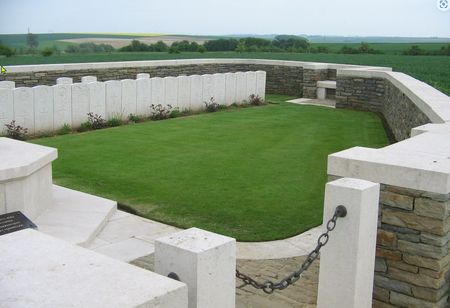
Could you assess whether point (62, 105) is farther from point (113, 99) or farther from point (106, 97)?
point (113, 99)

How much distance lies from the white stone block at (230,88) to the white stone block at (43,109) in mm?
5519

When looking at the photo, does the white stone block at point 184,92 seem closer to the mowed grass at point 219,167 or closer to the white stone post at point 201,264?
the mowed grass at point 219,167

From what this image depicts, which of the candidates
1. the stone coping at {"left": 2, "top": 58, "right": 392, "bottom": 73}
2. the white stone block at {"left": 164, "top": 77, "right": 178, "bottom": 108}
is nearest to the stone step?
the white stone block at {"left": 164, "top": 77, "right": 178, "bottom": 108}

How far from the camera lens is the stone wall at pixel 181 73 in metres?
12.8

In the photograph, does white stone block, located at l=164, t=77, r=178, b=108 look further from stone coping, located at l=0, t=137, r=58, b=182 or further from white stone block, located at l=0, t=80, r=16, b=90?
stone coping, located at l=0, t=137, r=58, b=182

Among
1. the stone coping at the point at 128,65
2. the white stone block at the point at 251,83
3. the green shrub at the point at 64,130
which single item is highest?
the stone coping at the point at 128,65

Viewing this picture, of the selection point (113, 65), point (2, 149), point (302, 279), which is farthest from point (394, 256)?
point (113, 65)

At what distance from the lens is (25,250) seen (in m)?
2.50

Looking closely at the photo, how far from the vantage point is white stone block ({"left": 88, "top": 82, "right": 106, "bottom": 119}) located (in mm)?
11148

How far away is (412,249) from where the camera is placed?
3.71 metres

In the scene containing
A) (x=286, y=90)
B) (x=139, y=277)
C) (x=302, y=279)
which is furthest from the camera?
(x=286, y=90)

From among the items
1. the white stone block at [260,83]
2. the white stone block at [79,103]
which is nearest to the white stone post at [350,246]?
the white stone block at [79,103]

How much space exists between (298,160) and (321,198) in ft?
6.34

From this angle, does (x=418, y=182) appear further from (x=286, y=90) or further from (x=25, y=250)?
(x=286, y=90)
